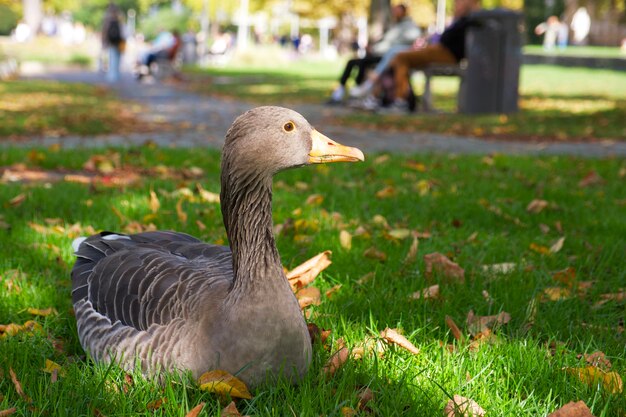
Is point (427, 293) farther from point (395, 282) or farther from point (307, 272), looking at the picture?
point (307, 272)

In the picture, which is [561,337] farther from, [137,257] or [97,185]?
[97,185]

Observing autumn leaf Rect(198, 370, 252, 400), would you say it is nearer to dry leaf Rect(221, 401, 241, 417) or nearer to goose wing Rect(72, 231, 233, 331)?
dry leaf Rect(221, 401, 241, 417)

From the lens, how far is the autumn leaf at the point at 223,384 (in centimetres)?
248

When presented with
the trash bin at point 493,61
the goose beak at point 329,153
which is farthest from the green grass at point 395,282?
the trash bin at point 493,61

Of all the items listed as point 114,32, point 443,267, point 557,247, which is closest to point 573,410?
point 443,267

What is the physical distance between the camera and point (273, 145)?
2.53m

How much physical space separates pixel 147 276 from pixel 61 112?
10252mm

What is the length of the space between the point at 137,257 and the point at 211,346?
2.07 feet

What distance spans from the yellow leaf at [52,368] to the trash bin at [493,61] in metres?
11.1

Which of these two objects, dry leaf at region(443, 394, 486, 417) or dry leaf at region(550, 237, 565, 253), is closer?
dry leaf at region(443, 394, 486, 417)

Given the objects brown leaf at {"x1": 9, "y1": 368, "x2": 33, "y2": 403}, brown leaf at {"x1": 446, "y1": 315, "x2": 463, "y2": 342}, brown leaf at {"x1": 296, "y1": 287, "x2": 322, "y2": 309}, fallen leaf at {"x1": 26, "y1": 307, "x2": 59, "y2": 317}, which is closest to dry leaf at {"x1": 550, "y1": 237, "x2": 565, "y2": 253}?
brown leaf at {"x1": 446, "y1": 315, "x2": 463, "y2": 342}

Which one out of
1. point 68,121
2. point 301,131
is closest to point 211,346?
point 301,131

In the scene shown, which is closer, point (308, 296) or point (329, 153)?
point (329, 153)

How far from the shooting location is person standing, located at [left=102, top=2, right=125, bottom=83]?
24078mm
